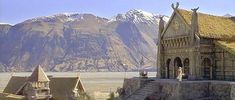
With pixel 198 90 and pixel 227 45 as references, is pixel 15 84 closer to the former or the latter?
pixel 198 90

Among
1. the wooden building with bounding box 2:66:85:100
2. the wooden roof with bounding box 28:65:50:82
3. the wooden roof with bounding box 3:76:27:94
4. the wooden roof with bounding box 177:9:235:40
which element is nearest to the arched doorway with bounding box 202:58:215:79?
the wooden roof with bounding box 177:9:235:40

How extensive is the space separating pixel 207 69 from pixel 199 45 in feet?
8.01

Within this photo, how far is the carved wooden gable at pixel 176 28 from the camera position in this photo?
42.8m

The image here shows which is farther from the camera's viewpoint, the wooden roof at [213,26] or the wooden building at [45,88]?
the wooden building at [45,88]

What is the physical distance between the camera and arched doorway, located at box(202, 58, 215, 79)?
136 ft

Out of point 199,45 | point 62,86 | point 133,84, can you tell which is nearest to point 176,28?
point 199,45

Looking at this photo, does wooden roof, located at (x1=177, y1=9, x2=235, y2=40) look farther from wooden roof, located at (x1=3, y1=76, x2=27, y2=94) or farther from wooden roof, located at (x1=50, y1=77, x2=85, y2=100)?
wooden roof, located at (x1=3, y1=76, x2=27, y2=94)

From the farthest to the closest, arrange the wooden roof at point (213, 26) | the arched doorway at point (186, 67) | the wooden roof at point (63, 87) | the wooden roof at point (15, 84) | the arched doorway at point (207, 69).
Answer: the wooden roof at point (15, 84), the wooden roof at point (63, 87), the arched doorway at point (186, 67), the wooden roof at point (213, 26), the arched doorway at point (207, 69)

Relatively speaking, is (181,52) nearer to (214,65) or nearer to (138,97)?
(214,65)

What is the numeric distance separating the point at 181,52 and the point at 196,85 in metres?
6.31

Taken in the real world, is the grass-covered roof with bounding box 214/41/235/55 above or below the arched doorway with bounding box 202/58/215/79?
above

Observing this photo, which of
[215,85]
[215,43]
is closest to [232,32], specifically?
[215,43]

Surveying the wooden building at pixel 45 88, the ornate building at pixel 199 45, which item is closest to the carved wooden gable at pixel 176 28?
the ornate building at pixel 199 45

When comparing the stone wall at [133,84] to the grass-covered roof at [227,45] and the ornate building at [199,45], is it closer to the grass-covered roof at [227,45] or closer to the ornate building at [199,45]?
the ornate building at [199,45]
